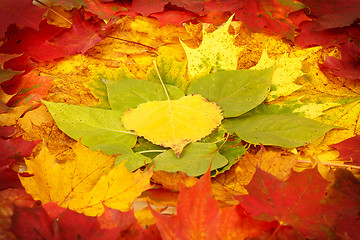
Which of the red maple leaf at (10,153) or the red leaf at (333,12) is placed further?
the red leaf at (333,12)

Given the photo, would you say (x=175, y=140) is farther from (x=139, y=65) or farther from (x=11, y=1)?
(x=11, y=1)

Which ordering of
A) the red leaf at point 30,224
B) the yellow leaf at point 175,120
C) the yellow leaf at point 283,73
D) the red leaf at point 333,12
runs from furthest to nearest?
the red leaf at point 333,12 → the yellow leaf at point 283,73 → the yellow leaf at point 175,120 → the red leaf at point 30,224

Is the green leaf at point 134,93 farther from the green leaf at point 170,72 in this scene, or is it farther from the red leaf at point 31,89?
the red leaf at point 31,89

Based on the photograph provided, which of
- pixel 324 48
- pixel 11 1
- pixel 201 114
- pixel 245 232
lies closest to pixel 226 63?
pixel 201 114

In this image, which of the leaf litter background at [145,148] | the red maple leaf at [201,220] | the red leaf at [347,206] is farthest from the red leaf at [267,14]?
the red maple leaf at [201,220]

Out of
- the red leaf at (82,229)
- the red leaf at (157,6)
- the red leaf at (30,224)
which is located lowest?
the red leaf at (82,229)

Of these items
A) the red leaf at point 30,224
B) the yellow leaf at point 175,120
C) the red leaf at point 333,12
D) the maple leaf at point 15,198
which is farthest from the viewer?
the red leaf at point 333,12

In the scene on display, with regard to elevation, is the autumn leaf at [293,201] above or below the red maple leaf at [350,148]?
above
